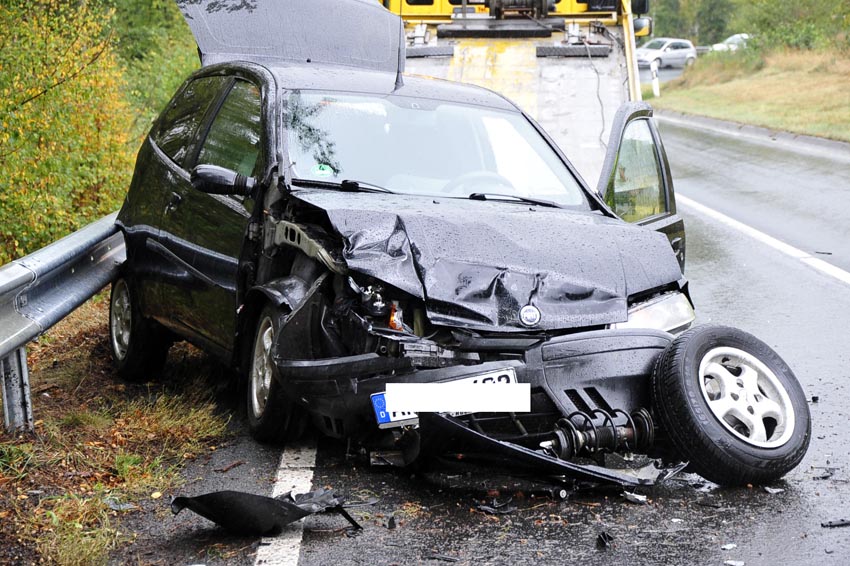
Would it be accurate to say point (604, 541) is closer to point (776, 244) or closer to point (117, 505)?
point (117, 505)

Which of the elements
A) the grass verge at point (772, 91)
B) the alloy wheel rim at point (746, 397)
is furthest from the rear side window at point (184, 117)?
the grass verge at point (772, 91)

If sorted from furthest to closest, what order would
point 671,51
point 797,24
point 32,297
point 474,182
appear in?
point 671,51, point 797,24, point 474,182, point 32,297

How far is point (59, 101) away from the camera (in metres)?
10.9

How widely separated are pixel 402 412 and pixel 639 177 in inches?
145

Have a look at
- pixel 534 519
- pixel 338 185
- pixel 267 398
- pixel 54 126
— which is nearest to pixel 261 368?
pixel 267 398

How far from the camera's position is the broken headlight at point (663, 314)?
17.9 feet

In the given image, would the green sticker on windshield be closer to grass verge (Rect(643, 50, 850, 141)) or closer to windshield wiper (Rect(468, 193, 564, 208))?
windshield wiper (Rect(468, 193, 564, 208))

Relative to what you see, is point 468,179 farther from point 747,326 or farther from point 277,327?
point 747,326

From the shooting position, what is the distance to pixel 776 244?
42.4 feet

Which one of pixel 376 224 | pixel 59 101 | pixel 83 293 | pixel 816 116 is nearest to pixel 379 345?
pixel 376 224

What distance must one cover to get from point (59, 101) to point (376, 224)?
6319mm

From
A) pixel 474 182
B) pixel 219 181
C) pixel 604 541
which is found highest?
pixel 219 181

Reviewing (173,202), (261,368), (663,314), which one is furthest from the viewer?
(173,202)

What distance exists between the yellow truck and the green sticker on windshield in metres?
4.71
